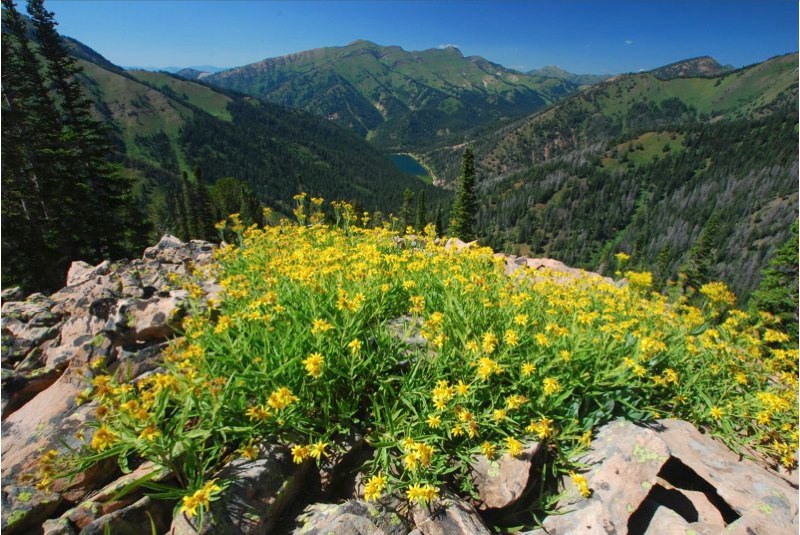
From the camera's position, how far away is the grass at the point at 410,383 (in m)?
3.64

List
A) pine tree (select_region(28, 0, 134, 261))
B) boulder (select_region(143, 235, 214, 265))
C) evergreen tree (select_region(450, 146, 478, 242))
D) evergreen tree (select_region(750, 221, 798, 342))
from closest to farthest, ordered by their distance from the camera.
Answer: boulder (select_region(143, 235, 214, 265)) < pine tree (select_region(28, 0, 134, 261)) < evergreen tree (select_region(750, 221, 798, 342)) < evergreen tree (select_region(450, 146, 478, 242))

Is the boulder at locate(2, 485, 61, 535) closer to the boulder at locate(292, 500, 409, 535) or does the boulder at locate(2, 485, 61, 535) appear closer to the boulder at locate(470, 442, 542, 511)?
the boulder at locate(292, 500, 409, 535)

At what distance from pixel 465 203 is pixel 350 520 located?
47.5 m

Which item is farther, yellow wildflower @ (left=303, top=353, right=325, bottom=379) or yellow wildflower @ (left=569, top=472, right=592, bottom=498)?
yellow wildflower @ (left=569, top=472, right=592, bottom=498)

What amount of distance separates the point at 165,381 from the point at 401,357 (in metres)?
2.79

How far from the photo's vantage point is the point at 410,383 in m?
4.41

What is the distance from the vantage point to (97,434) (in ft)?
10.6

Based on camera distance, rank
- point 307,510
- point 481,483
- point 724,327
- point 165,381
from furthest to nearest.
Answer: point 724,327
point 481,483
point 307,510
point 165,381

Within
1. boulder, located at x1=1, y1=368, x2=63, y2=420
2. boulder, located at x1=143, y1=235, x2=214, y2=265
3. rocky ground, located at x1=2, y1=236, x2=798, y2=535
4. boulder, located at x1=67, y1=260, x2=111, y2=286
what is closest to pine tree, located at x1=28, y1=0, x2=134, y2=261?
boulder, located at x1=67, y1=260, x2=111, y2=286

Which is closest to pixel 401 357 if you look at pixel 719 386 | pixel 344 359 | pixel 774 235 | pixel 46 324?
pixel 344 359

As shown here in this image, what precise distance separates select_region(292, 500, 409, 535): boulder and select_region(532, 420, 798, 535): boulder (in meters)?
1.71

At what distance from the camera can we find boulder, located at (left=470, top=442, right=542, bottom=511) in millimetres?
3959

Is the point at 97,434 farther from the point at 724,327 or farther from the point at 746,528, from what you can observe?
the point at 724,327

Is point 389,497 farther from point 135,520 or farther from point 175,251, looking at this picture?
point 175,251
